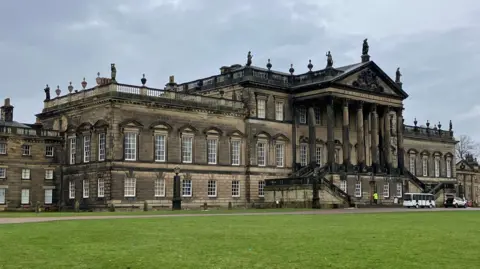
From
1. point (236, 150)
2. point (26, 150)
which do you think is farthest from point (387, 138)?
point (26, 150)

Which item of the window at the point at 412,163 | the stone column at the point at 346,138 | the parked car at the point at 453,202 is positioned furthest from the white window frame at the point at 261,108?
the window at the point at 412,163

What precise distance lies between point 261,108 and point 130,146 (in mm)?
16322

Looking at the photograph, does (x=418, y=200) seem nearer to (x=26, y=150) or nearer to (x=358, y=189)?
(x=358, y=189)

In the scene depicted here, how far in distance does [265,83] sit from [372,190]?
16.9 metres

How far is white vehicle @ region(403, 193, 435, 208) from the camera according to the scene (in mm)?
69188

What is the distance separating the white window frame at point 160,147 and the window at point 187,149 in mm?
2129

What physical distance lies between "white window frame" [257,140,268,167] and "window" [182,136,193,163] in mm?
8673

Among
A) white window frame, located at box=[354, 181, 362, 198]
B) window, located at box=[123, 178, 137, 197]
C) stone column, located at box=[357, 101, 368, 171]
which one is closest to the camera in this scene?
window, located at box=[123, 178, 137, 197]

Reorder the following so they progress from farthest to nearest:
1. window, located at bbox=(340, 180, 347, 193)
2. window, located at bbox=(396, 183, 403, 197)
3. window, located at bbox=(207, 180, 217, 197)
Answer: window, located at bbox=(396, 183, 403, 197), window, located at bbox=(340, 180, 347, 193), window, located at bbox=(207, 180, 217, 197)

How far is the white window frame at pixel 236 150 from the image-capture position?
2608 inches

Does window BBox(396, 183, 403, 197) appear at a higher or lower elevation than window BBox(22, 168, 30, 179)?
lower

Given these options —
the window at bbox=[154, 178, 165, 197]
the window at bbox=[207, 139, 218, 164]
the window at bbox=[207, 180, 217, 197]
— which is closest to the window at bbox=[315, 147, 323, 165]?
the window at bbox=[207, 139, 218, 164]

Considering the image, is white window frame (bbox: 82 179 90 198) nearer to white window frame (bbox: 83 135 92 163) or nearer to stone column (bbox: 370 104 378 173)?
A: white window frame (bbox: 83 135 92 163)

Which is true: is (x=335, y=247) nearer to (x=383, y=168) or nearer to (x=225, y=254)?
(x=225, y=254)
